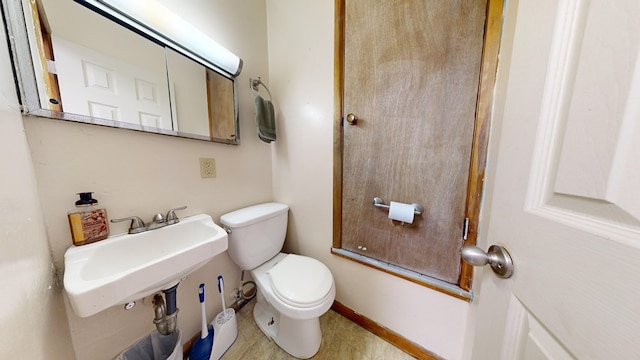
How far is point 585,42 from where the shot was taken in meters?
0.25

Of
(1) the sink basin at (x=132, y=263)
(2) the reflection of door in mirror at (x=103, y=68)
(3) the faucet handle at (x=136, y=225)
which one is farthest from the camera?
(3) the faucet handle at (x=136, y=225)

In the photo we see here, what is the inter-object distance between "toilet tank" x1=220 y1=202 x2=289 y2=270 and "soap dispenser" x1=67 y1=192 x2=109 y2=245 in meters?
0.44

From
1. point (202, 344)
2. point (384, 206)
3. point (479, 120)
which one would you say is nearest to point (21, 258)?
point (202, 344)

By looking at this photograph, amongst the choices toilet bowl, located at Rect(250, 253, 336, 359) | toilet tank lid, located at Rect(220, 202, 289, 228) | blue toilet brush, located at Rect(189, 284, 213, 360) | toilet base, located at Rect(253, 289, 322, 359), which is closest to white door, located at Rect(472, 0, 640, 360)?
toilet bowl, located at Rect(250, 253, 336, 359)

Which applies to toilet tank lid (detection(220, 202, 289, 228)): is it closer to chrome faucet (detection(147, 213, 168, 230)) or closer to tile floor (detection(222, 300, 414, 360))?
chrome faucet (detection(147, 213, 168, 230))

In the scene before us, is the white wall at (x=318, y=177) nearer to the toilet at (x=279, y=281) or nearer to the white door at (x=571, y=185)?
the toilet at (x=279, y=281)

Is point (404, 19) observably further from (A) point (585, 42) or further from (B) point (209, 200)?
(B) point (209, 200)

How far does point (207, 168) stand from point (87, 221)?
18.3 inches

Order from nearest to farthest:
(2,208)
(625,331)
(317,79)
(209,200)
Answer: (625,331) < (2,208) < (209,200) < (317,79)

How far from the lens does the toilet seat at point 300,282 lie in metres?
0.86

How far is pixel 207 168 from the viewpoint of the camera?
1011 mm

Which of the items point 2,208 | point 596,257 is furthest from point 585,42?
point 2,208

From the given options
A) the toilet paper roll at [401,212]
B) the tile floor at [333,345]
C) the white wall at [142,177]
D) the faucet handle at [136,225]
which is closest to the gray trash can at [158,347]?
the white wall at [142,177]

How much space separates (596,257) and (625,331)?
0.24 feet
